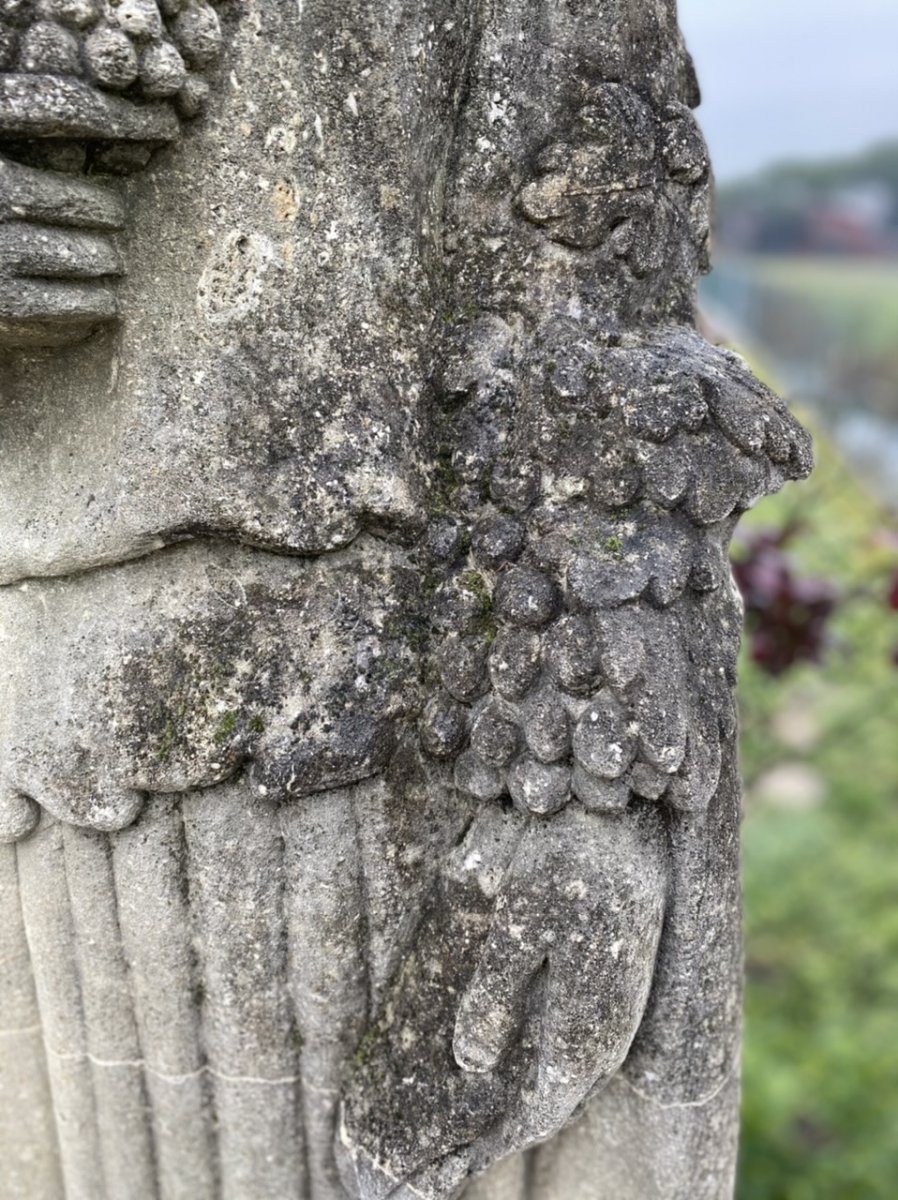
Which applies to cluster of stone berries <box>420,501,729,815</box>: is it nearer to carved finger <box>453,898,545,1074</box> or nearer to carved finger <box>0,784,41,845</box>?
carved finger <box>453,898,545,1074</box>

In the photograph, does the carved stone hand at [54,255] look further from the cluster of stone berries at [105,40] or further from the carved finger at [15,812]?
the carved finger at [15,812]

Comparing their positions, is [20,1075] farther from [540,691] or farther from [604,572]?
[604,572]

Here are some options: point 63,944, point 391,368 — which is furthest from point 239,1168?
point 391,368

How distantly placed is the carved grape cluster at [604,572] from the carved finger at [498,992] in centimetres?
12

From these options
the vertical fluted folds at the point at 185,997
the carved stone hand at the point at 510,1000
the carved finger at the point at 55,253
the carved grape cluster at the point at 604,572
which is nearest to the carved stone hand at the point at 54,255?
the carved finger at the point at 55,253

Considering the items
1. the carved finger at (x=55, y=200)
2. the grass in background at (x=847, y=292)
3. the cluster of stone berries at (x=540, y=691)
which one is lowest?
the cluster of stone berries at (x=540, y=691)

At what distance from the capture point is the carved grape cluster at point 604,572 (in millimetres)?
984

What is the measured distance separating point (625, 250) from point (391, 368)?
250 millimetres

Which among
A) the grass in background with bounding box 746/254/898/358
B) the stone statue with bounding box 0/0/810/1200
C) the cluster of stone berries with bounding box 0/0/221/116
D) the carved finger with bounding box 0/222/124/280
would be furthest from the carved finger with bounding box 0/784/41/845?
the grass in background with bounding box 746/254/898/358

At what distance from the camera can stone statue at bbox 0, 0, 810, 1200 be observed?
0.98 m

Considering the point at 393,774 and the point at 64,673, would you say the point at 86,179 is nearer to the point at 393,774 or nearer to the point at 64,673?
the point at 64,673

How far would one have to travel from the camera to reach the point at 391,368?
1045 millimetres

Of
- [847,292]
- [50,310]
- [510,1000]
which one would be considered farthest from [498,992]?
[847,292]

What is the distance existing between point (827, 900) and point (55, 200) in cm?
356
